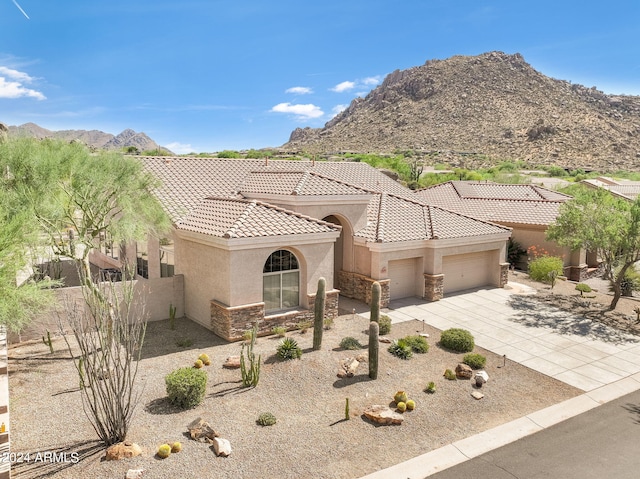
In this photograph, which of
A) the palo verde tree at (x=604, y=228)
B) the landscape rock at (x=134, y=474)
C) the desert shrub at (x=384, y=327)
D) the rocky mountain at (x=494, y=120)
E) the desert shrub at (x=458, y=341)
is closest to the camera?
the landscape rock at (x=134, y=474)

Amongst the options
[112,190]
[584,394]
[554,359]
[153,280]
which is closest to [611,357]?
[554,359]

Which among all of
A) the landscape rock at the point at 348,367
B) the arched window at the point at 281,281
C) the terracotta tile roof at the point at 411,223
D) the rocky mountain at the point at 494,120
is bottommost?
the landscape rock at the point at 348,367

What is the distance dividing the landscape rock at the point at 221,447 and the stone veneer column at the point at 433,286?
15305 mm

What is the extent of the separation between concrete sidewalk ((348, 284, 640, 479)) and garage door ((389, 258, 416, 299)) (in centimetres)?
72

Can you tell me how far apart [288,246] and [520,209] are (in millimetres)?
23026

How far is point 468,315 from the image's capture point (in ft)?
72.8

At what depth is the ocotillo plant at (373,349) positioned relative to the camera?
587 inches

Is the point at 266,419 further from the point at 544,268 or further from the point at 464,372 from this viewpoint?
the point at 544,268

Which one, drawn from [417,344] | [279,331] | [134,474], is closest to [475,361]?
[417,344]

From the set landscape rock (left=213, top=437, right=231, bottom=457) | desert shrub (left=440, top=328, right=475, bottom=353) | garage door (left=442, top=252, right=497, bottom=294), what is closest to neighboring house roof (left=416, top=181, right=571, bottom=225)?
garage door (left=442, top=252, right=497, bottom=294)

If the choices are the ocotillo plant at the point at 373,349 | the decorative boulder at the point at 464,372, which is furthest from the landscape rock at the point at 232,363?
the decorative boulder at the point at 464,372

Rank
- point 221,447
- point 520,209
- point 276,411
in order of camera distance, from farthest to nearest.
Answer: point 520,209 → point 276,411 → point 221,447

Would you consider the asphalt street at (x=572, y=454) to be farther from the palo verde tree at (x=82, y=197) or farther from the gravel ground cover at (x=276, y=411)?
the palo verde tree at (x=82, y=197)

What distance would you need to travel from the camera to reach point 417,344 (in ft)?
58.1
